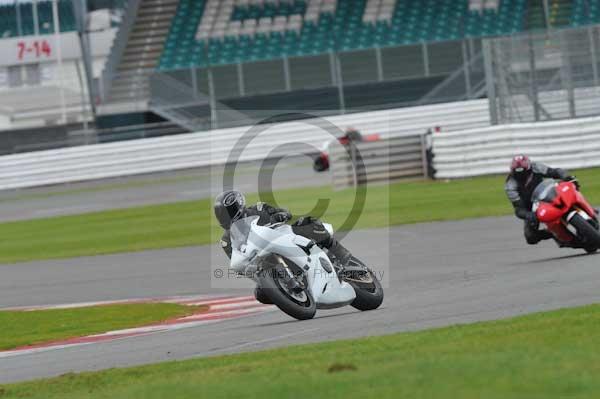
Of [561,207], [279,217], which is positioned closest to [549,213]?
[561,207]

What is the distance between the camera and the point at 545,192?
14.4 metres

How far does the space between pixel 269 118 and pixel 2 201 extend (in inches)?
343

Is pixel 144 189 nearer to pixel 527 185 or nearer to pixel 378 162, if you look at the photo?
pixel 378 162

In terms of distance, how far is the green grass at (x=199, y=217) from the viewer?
23.1 metres

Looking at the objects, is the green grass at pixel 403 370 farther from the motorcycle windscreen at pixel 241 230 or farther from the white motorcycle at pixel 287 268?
the motorcycle windscreen at pixel 241 230

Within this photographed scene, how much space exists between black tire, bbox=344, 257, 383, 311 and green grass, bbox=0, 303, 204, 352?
8.83 ft

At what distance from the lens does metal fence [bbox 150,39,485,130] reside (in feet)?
128

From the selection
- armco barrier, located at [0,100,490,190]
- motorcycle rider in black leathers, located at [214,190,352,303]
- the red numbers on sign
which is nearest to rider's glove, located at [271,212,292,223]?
motorcycle rider in black leathers, located at [214,190,352,303]

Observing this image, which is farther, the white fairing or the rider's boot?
the rider's boot

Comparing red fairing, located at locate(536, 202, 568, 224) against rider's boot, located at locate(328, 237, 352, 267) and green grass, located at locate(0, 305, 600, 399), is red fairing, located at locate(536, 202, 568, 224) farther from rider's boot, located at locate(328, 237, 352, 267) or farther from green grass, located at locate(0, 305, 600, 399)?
green grass, located at locate(0, 305, 600, 399)

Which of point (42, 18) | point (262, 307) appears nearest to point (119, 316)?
point (262, 307)

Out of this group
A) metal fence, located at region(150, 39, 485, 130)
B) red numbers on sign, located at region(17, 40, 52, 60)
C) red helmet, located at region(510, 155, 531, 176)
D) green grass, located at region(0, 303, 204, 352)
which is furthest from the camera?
red numbers on sign, located at region(17, 40, 52, 60)

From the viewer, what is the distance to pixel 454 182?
2827 cm

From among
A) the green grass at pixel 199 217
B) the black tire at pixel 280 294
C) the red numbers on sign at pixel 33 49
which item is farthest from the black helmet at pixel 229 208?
the red numbers on sign at pixel 33 49
